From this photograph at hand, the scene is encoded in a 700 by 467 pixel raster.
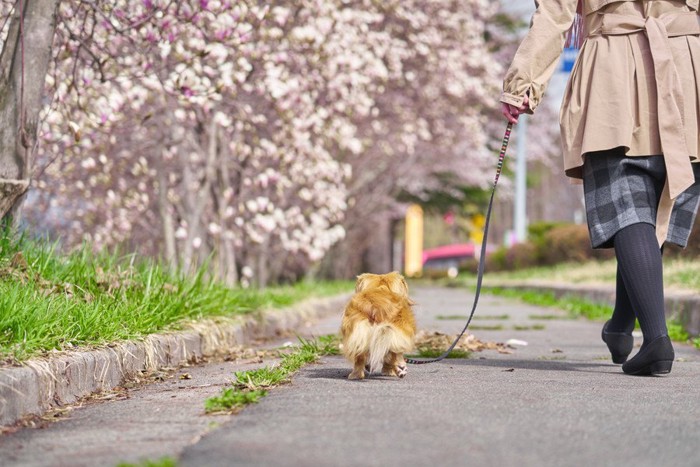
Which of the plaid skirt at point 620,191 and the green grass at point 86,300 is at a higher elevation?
the plaid skirt at point 620,191

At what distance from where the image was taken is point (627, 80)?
470cm

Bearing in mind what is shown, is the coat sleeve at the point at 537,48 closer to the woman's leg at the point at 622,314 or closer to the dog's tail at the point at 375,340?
the woman's leg at the point at 622,314

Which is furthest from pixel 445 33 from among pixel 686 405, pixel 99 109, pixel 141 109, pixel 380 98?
pixel 686 405

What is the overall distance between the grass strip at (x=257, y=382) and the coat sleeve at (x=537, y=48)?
5.43 feet

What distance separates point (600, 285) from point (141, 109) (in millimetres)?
5921

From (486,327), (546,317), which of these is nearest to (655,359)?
(486,327)

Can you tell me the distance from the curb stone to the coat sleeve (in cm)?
223

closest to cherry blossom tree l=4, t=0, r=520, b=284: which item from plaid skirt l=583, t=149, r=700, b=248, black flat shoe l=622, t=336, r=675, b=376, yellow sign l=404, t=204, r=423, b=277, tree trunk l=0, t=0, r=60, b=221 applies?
tree trunk l=0, t=0, r=60, b=221

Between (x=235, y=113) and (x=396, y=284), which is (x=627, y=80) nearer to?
(x=396, y=284)

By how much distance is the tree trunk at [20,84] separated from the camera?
5.58 m

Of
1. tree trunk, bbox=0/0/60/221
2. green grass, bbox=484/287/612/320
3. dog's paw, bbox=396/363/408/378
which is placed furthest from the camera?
green grass, bbox=484/287/612/320

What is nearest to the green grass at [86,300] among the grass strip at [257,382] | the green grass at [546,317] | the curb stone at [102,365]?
the curb stone at [102,365]

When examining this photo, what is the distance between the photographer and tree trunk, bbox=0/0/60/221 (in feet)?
18.3

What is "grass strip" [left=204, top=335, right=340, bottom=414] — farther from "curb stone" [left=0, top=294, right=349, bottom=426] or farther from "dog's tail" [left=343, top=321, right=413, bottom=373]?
"curb stone" [left=0, top=294, right=349, bottom=426]
